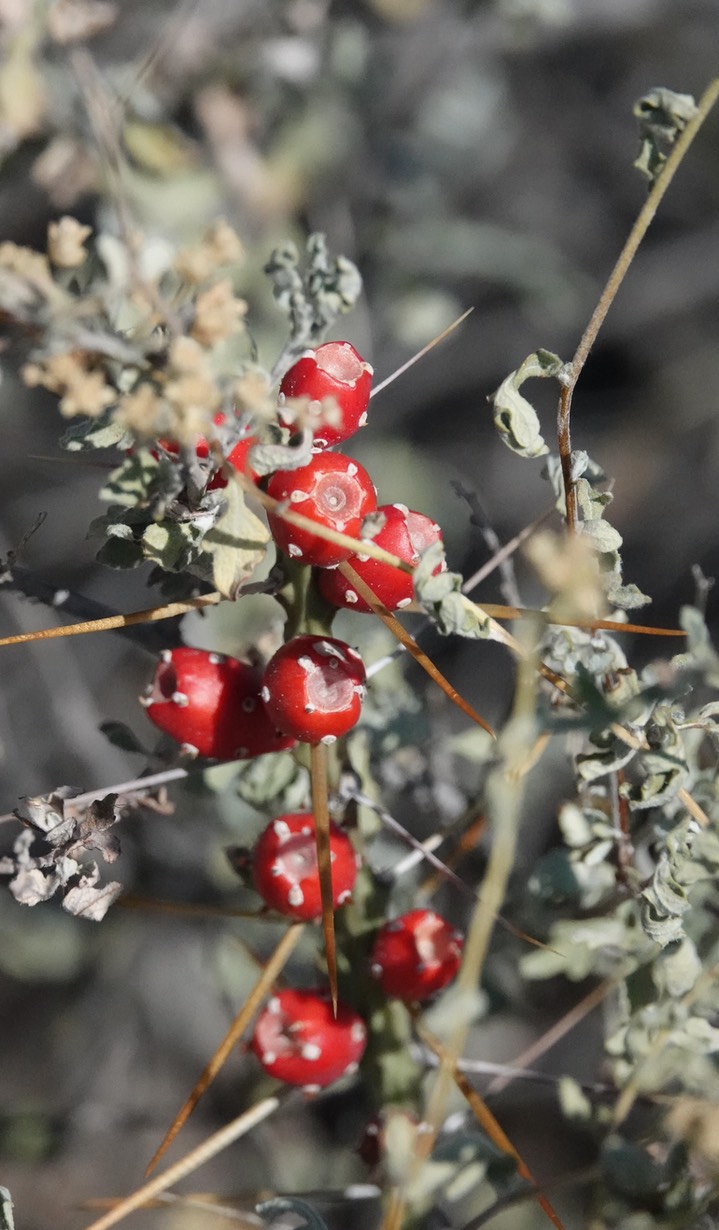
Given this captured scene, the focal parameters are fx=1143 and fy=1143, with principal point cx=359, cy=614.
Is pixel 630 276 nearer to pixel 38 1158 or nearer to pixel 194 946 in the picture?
pixel 194 946

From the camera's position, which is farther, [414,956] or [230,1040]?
[414,956]

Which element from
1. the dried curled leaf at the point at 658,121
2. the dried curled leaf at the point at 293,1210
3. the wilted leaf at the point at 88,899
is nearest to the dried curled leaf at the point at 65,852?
the wilted leaf at the point at 88,899

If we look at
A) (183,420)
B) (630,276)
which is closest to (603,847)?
(183,420)

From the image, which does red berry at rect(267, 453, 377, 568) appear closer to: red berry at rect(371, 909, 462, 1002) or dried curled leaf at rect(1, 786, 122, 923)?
dried curled leaf at rect(1, 786, 122, 923)

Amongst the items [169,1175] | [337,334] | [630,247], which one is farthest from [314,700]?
[337,334]

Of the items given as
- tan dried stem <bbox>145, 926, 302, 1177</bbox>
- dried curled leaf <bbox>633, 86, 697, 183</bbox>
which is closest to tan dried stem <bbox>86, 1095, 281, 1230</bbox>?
tan dried stem <bbox>145, 926, 302, 1177</bbox>

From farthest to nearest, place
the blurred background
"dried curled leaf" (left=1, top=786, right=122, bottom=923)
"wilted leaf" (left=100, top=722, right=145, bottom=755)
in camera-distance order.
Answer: the blurred background
"wilted leaf" (left=100, top=722, right=145, bottom=755)
"dried curled leaf" (left=1, top=786, right=122, bottom=923)

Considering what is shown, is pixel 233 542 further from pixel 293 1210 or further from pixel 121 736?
pixel 293 1210
